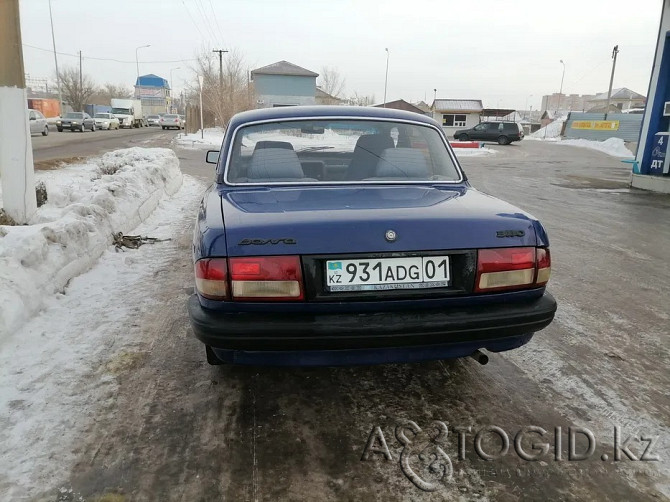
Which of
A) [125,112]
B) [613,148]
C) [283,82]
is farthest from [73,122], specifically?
[613,148]

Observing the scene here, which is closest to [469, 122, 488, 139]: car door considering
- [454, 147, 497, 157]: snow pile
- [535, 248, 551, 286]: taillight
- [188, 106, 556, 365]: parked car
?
[454, 147, 497, 157]: snow pile

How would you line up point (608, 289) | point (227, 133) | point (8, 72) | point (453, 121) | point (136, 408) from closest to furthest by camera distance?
point (136, 408) → point (227, 133) → point (608, 289) → point (8, 72) → point (453, 121)

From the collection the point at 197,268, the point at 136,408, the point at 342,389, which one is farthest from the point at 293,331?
→ the point at 136,408

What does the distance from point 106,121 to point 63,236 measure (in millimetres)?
42461

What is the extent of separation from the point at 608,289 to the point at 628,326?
3.12ft

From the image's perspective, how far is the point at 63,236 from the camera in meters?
4.31

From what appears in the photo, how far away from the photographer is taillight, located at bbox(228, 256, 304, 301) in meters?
2.15

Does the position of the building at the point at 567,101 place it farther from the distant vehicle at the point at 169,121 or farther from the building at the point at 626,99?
the distant vehicle at the point at 169,121

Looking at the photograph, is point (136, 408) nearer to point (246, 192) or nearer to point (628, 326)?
point (246, 192)

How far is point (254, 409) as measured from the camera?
2.56m

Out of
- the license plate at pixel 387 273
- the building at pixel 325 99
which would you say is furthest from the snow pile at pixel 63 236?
the building at pixel 325 99

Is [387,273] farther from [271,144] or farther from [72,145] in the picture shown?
[72,145]

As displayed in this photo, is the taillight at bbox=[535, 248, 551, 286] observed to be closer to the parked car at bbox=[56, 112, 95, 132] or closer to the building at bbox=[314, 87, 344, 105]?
the parked car at bbox=[56, 112, 95, 132]

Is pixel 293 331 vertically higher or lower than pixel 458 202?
lower
